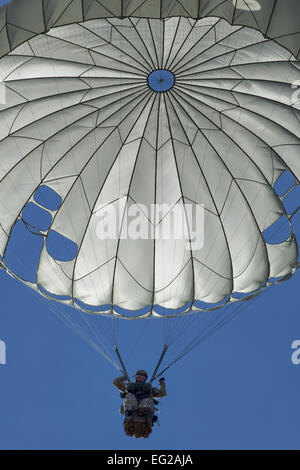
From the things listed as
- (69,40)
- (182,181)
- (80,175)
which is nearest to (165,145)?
(182,181)

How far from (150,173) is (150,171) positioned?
0.05 m

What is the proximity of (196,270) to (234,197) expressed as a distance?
77.5 inches

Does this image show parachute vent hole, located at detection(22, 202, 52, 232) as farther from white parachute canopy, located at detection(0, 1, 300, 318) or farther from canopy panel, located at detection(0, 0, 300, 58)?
canopy panel, located at detection(0, 0, 300, 58)

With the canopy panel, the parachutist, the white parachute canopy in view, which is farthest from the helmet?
the canopy panel

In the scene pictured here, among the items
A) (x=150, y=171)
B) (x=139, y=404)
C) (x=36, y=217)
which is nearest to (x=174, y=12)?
(x=150, y=171)

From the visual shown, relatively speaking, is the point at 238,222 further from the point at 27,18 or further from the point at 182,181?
the point at 27,18

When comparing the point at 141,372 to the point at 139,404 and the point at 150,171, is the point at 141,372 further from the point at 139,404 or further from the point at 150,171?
the point at 150,171

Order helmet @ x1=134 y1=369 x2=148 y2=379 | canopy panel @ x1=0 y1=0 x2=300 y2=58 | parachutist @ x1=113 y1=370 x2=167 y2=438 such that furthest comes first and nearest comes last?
1. helmet @ x1=134 y1=369 x2=148 y2=379
2. parachutist @ x1=113 y1=370 x2=167 y2=438
3. canopy panel @ x1=0 y1=0 x2=300 y2=58

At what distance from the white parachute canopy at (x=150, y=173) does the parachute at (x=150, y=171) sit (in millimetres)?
24

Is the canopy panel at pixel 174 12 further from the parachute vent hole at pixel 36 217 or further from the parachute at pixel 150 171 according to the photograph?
the parachute vent hole at pixel 36 217

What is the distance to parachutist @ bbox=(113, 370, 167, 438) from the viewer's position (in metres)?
17.8

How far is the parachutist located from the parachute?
189 cm

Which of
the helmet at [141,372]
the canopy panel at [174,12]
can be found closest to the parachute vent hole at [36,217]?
the helmet at [141,372]

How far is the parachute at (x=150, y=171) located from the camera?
1875 centimetres
